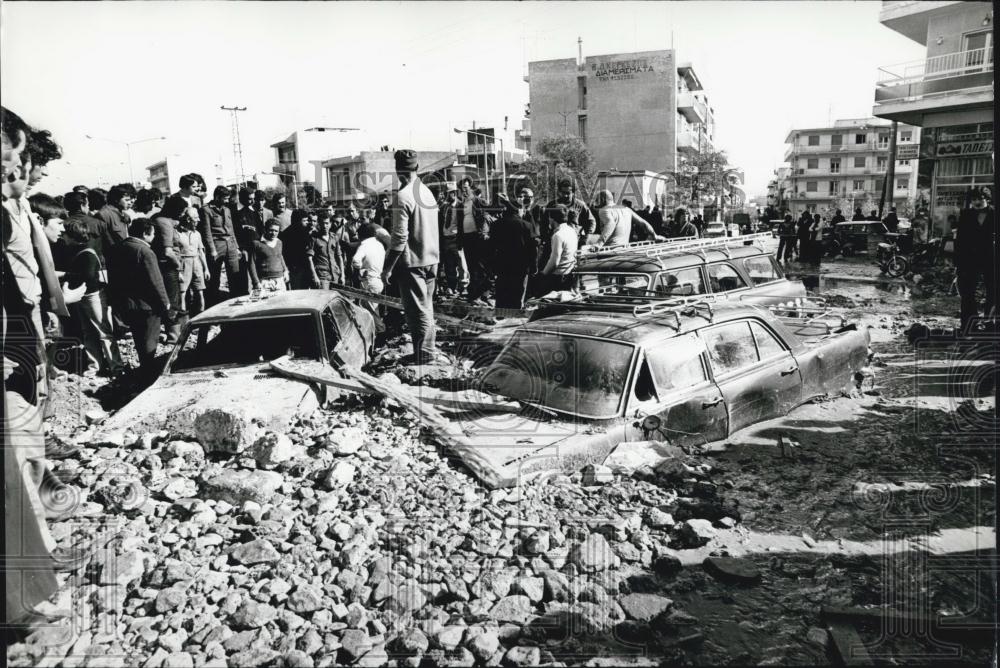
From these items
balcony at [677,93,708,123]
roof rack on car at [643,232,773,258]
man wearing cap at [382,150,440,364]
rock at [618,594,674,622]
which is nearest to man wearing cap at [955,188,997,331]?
roof rack on car at [643,232,773,258]

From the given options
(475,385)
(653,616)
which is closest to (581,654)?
(653,616)

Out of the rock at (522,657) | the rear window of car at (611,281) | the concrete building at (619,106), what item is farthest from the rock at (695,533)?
the concrete building at (619,106)

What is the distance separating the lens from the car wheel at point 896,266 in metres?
16.4

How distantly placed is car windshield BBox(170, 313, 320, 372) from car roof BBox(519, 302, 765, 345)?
2067mm

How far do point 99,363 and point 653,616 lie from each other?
6563 mm

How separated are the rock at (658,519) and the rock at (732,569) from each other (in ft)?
1.05

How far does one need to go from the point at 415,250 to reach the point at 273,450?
2584 millimetres

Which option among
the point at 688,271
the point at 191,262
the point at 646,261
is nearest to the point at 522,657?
the point at 646,261

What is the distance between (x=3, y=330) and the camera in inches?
110

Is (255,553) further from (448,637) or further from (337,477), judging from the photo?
(448,637)

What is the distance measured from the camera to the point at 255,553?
3.41m

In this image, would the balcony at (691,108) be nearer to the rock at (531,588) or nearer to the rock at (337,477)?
the rock at (337,477)

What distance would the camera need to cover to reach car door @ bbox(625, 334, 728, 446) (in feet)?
15.2

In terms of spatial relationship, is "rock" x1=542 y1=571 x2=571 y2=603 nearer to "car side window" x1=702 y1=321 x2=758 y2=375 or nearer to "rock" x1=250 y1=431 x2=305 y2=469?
"rock" x1=250 y1=431 x2=305 y2=469
